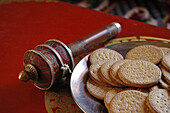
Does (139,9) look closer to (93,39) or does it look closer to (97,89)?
(93,39)

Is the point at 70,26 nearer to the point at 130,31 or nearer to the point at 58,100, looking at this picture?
the point at 130,31

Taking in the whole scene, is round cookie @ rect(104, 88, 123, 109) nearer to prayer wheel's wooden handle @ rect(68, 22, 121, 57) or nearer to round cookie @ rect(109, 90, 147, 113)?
round cookie @ rect(109, 90, 147, 113)

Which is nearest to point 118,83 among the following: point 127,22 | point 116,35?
point 116,35

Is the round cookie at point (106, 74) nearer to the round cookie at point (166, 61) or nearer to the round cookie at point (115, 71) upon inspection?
the round cookie at point (115, 71)

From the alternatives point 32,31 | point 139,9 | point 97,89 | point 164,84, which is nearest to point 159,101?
point 164,84

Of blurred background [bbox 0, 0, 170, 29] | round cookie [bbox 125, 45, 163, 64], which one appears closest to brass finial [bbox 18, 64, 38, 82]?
round cookie [bbox 125, 45, 163, 64]

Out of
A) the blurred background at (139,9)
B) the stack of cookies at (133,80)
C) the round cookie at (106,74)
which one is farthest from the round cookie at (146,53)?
the blurred background at (139,9)

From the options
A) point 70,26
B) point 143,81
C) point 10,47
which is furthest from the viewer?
point 70,26
